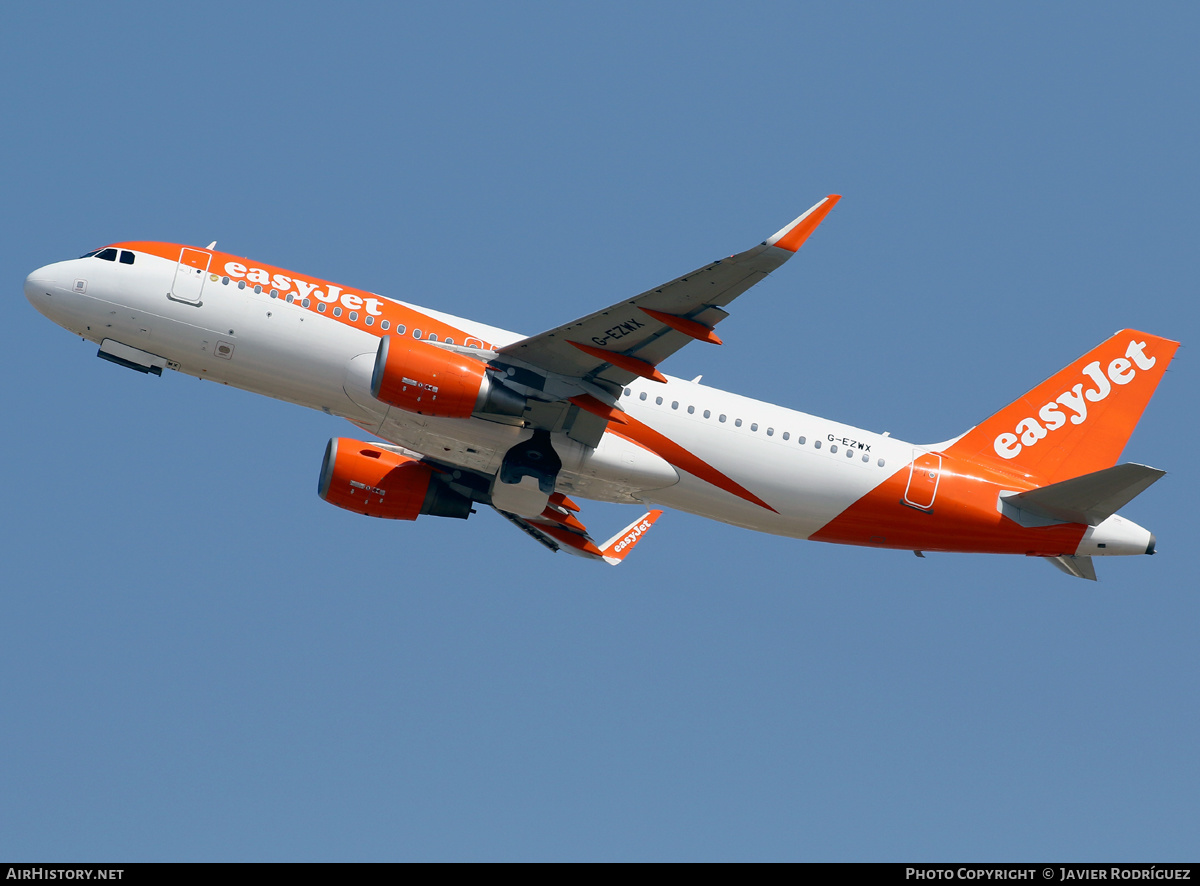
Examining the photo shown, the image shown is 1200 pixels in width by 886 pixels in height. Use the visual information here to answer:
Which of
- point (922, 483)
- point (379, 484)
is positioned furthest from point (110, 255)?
point (922, 483)

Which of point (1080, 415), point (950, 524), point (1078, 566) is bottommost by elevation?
point (1078, 566)

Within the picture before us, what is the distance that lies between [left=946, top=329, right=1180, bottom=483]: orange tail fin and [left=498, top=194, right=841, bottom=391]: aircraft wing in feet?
36.5

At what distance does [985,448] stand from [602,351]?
1296cm

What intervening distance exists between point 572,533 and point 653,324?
11.2 metres

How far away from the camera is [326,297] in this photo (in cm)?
3284

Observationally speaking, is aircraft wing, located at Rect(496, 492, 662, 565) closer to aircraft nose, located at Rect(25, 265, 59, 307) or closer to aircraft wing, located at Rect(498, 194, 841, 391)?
aircraft wing, located at Rect(498, 194, 841, 391)

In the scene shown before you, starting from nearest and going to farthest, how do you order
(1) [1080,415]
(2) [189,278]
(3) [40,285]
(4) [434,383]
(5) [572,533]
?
(4) [434,383] → (2) [189,278] → (3) [40,285] → (1) [1080,415] → (5) [572,533]

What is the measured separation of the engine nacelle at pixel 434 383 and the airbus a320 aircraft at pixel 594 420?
5 cm

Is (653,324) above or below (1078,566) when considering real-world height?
above

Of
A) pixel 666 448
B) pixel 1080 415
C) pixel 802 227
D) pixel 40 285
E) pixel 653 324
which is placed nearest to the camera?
pixel 802 227

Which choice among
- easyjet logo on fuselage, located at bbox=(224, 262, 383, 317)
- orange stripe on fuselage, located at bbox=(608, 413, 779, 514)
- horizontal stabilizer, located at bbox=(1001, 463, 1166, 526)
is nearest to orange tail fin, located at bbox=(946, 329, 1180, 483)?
horizontal stabilizer, located at bbox=(1001, 463, 1166, 526)

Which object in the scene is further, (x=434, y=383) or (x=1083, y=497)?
(x=1083, y=497)

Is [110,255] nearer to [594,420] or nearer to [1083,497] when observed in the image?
[594,420]
